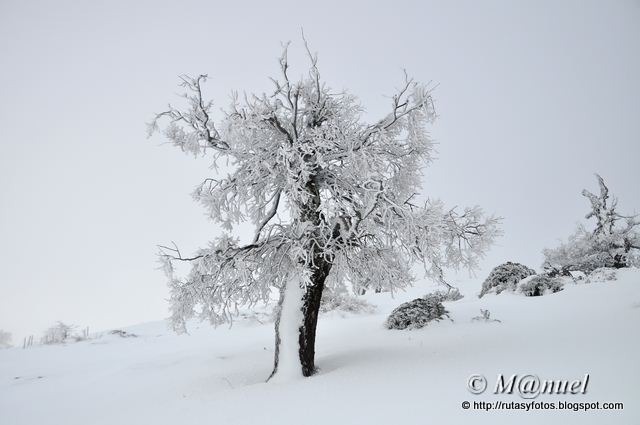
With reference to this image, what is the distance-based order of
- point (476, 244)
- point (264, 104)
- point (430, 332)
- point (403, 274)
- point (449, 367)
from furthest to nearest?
point (430, 332)
point (403, 274)
point (476, 244)
point (264, 104)
point (449, 367)

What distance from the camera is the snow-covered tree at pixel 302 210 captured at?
7141mm

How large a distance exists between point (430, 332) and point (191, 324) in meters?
14.7

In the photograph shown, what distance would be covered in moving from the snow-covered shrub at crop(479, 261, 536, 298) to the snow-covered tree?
332 inches

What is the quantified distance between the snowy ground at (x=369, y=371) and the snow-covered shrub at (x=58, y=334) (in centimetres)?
242

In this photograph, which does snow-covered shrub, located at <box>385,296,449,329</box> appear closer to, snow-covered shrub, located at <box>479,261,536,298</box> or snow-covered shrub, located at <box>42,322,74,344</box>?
snow-covered shrub, located at <box>479,261,536,298</box>

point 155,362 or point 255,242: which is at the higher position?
point 255,242

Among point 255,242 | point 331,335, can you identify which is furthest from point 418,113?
point 331,335

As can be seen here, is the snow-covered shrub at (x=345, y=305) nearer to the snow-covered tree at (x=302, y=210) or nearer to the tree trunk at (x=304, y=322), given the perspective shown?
the snow-covered tree at (x=302, y=210)

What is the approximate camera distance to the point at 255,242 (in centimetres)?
816

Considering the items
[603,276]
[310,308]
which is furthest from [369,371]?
[603,276]

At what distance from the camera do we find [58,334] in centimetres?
1762

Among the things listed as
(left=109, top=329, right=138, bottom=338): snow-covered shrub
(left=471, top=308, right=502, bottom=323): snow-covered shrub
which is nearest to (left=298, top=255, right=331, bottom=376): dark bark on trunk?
(left=471, top=308, right=502, bottom=323): snow-covered shrub

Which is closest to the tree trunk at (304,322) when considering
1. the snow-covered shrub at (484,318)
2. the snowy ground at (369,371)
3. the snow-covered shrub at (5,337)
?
the snowy ground at (369,371)

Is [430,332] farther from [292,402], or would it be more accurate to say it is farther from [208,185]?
[208,185]
